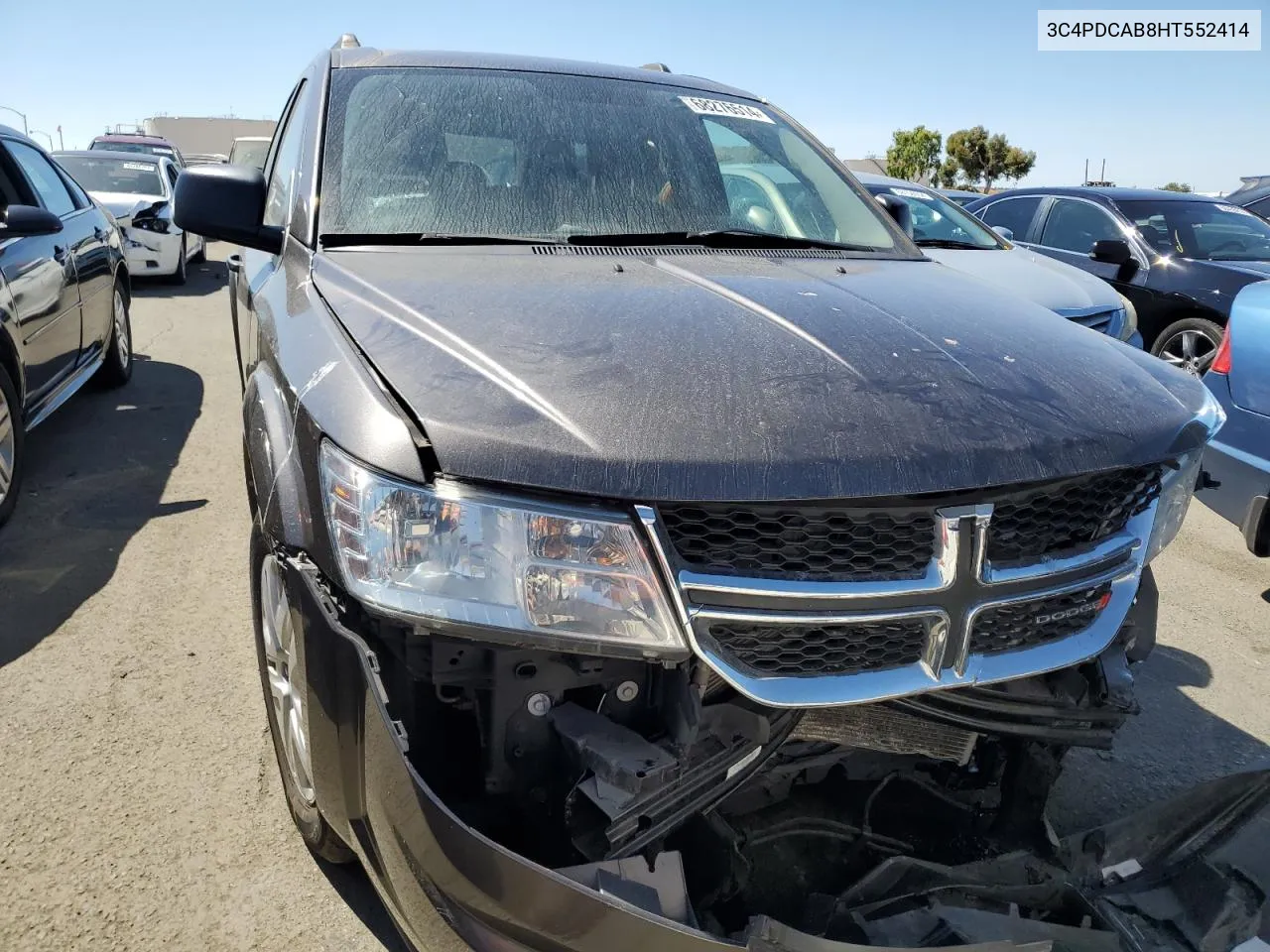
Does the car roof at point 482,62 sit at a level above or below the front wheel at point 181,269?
above

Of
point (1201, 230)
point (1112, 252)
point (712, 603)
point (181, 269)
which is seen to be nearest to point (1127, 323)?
point (1112, 252)

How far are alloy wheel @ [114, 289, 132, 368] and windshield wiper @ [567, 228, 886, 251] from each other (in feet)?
16.3

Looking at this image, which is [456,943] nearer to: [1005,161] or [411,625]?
[411,625]

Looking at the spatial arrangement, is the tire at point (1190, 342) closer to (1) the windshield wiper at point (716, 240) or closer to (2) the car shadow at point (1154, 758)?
(2) the car shadow at point (1154, 758)

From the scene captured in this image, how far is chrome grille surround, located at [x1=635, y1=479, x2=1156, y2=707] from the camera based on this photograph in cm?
150

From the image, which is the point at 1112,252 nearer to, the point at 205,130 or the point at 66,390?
the point at 66,390

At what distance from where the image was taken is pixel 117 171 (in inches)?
480

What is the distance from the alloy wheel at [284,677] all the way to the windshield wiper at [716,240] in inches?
45.3

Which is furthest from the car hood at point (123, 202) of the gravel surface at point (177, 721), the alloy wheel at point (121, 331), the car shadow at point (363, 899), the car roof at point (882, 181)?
the car shadow at point (363, 899)

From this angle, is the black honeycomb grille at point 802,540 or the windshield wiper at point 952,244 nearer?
the black honeycomb grille at point 802,540

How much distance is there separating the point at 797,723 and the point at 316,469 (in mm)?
927

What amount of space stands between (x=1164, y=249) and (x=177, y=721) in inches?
301

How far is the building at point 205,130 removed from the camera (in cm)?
5974

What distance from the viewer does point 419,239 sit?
2.46 meters
